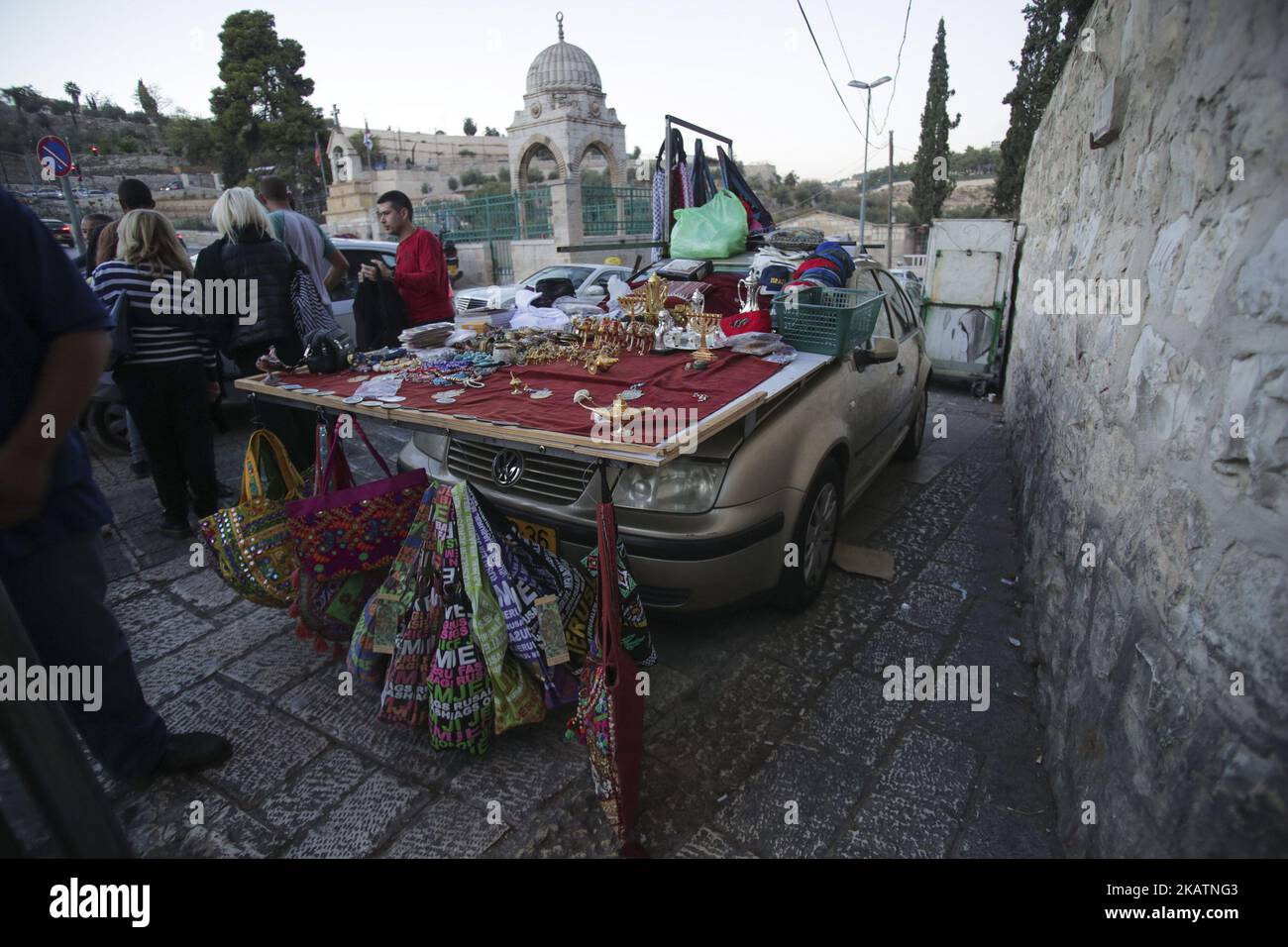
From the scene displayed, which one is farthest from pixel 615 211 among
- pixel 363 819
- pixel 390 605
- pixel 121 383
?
pixel 363 819

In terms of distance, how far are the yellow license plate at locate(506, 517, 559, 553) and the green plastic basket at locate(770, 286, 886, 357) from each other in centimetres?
173

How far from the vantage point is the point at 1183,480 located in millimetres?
1589

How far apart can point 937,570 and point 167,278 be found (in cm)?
494

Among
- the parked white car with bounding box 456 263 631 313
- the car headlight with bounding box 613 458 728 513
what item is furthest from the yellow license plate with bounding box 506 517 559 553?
the parked white car with bounding box 456 263 631 313

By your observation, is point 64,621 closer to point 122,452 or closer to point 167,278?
point 167,278

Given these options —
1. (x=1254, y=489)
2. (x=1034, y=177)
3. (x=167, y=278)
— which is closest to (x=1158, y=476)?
(x=1254, y=489)

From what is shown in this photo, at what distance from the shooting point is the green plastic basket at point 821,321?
134 inches

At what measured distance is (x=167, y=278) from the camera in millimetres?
3850

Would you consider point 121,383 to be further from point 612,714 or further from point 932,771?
point 932,771

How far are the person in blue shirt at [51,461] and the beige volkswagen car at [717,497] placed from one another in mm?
1135

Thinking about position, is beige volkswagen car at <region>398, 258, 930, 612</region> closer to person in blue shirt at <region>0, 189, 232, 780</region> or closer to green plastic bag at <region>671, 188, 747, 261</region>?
person in blue shirt at <region>0, 189, 232, 780</region>

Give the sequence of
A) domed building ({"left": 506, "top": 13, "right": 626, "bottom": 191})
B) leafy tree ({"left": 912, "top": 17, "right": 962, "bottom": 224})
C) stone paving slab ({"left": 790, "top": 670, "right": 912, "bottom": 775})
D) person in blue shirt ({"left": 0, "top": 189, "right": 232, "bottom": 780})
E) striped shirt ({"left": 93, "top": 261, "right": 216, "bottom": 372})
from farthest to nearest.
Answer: leafy tree ({"left": 912, "top": 17, "right": 962, "bottom": 224}), domed building ({"left": 506, "top": 13, "right": 626, "bottom": 191}), striped shirt ({"left": 93, "top": 261, "right": 216, "bottom": 372}), stone paving slab ({"left": 790, "top": 670, "right": 912, "bottom": 775}), person in blue shirt ({"left": 0, "top": 189, "right": 232, "bottom": 780})

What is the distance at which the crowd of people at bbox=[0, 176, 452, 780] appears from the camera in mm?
1701
